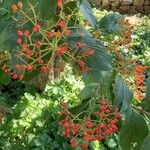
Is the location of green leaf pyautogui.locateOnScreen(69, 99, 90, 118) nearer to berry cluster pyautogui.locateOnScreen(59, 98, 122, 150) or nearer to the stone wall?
berry cluster pyautogui.locateOnScreen(59, 98, 122, 150)

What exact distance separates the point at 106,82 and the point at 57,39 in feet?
1.19

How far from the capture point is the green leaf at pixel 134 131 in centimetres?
155

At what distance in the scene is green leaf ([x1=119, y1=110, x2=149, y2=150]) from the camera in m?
1.55

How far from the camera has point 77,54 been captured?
1.23m

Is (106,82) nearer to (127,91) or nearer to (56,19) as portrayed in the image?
(127,91)

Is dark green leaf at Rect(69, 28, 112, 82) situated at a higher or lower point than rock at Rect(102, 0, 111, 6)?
higher

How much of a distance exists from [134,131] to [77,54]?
1.58 feet

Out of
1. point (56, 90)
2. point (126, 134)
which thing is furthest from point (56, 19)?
point (56, 90)

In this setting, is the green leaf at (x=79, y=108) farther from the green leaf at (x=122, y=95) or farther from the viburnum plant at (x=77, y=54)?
the green leaf at (x=122, y=95)

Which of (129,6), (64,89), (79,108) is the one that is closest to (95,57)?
(79,108)

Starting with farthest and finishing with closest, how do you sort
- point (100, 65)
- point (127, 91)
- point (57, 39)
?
point (127, 91), point (100, 65), point (57, 39)

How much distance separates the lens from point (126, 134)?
5.28 ft

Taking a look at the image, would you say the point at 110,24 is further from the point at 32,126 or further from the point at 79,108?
A: the point at 32,126

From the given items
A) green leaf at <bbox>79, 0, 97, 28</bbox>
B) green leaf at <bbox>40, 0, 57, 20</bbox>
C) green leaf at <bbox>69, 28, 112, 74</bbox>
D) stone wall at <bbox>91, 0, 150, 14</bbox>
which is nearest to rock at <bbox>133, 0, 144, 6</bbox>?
stone wall at <bbox>91, 0, 150, 14</bbox>
